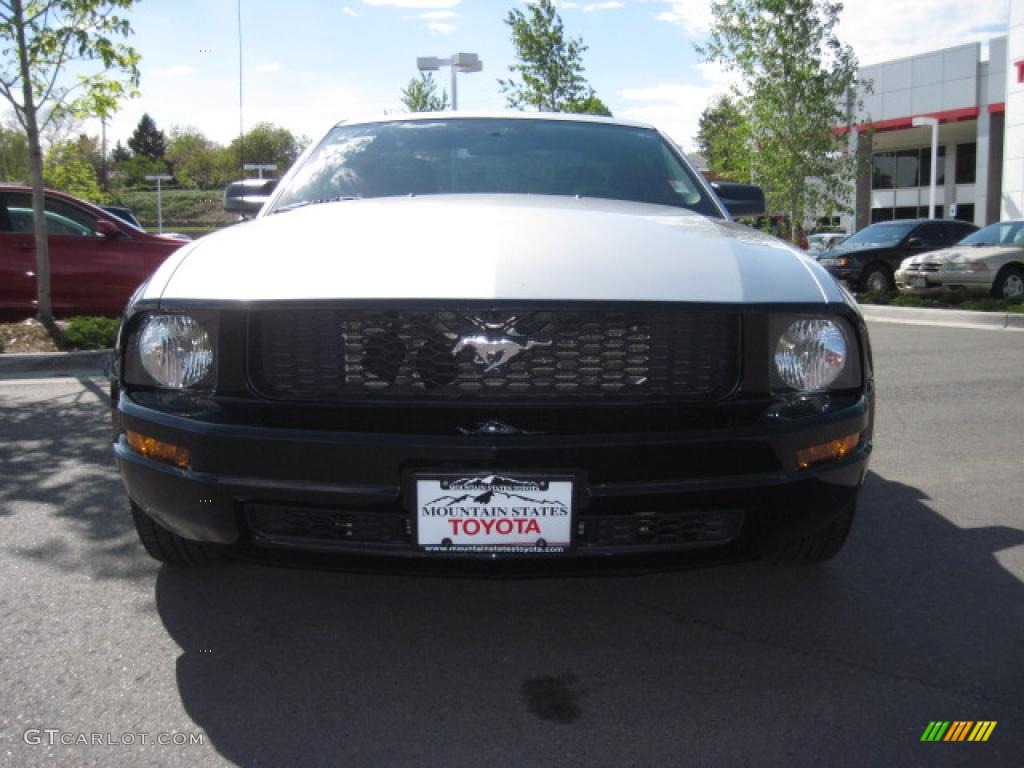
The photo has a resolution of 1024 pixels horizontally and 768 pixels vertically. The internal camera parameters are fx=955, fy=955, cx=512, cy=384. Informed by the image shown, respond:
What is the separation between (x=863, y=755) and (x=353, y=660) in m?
1.24

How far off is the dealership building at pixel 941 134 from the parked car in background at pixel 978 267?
33.1 feet

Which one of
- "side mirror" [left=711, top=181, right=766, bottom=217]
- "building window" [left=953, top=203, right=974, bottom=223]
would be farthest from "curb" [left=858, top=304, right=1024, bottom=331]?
"building window" [left=953, top=203, right=974, bottom=223]

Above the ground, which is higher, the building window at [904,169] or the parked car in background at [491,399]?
the building window at [904,169]

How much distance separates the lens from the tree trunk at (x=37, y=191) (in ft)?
28.3

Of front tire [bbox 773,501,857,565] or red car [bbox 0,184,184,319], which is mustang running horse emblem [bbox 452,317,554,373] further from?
red car [bbox 0,184,184,319]

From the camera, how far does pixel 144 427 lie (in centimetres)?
231

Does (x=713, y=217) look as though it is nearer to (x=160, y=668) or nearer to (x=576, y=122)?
(x=576, y=122)

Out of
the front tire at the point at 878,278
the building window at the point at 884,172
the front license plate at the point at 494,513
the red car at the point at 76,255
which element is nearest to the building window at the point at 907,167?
the building window at the point at 884,172

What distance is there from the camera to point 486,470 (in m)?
2.12

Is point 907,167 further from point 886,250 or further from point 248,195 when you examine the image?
point 248,195

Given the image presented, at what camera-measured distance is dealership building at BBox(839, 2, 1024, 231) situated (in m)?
32.3

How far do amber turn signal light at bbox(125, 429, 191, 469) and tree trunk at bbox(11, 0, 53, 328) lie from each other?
23.2ft

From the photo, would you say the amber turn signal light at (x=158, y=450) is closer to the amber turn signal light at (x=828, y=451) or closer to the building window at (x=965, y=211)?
the amber turn signal light at (x=828, y=451)

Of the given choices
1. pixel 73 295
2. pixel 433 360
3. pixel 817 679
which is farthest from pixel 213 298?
pixel 73 295
